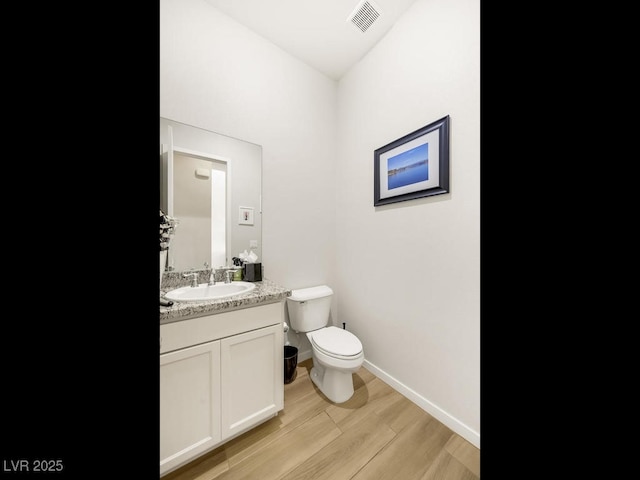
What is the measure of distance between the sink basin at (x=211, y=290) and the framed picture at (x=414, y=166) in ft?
3.72

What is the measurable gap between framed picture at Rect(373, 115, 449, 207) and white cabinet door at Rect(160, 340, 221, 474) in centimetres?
142

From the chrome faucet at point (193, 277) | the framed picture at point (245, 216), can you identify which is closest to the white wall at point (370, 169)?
the framed picture at point (245, 216)

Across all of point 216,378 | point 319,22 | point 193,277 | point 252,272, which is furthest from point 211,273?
point 319,22

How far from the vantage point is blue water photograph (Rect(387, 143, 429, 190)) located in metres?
1.43

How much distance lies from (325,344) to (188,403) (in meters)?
0.80

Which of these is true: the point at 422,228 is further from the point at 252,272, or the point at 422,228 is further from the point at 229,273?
the point at 229,273

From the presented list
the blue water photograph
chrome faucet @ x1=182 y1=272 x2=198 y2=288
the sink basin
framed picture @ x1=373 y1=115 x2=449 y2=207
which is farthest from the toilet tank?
the blue water photograph

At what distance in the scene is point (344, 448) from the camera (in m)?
1.18

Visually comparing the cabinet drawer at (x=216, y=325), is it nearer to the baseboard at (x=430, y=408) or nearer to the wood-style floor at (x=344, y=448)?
the wood-style floor at (x=344, y=448)
